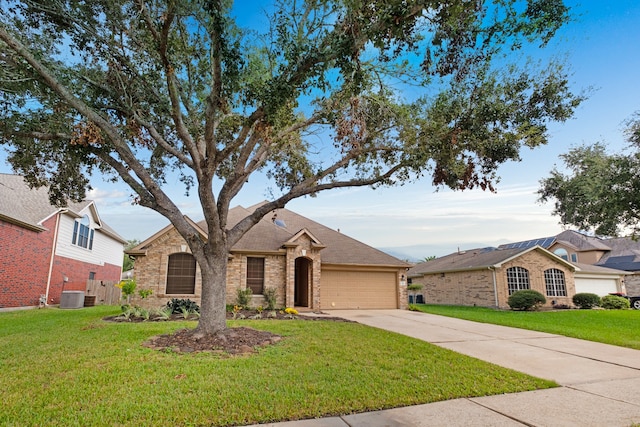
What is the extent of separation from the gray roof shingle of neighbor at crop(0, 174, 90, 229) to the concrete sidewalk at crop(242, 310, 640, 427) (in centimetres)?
1715

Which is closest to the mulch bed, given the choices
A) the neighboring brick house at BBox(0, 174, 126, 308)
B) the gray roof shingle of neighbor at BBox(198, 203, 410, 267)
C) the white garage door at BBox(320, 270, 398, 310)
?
the gray roof shingle of neighbor at BBox(198, 203, 410, 267)

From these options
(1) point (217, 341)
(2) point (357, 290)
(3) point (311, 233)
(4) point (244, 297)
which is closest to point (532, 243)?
(2) point (357, 290)

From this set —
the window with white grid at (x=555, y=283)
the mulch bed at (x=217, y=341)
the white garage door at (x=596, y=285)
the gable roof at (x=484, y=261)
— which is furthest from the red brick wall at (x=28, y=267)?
the white garage door at (x=596, y=285)

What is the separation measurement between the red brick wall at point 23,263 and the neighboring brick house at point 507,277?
23842 millimetres

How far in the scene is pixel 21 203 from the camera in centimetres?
1697

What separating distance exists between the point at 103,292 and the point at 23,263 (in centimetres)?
665

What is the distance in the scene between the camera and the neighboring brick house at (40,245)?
15078 mm

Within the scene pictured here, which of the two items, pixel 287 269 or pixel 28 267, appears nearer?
pixel 28 267

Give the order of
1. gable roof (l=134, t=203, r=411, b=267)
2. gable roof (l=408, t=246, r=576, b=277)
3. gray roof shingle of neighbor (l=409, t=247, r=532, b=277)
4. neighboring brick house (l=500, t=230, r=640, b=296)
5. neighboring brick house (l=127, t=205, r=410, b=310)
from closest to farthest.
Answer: neighboring brick house (l=127, t=205, r=410, b=310), gable roof (l=134, t=203, r=411, b=267), gable roof (l=408, t=246, r=576, b=277), gray roof shingle of neighbor (l=409, t=247, r=532, b=277), neighboring brick house (l=500, t=230, r=640, b=296)

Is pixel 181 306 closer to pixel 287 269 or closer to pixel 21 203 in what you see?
Result: pixel 287 269

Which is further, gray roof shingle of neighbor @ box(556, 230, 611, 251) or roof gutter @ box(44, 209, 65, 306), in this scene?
gray roof shingle of neighbor @ box(556, 230, 611, 251)

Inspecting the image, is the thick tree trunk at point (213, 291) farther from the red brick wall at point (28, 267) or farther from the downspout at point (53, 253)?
the downspout at point (53, 253)

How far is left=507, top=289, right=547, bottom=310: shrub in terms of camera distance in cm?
1916

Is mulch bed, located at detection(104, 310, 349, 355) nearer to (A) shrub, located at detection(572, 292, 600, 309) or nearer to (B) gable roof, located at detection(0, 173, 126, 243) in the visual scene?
(B) gable roof, located at detection(0, 173, 126, 243)
